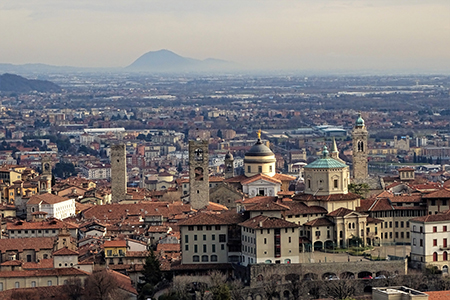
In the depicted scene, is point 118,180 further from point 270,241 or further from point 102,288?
point 102,288

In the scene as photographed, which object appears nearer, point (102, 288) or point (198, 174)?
point (102, 288)

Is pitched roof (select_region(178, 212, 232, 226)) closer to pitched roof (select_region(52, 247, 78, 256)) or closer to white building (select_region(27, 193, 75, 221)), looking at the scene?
pitched roof (select_region(52, 247, 78, 256))

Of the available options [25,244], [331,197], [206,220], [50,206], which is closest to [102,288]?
[206,220]

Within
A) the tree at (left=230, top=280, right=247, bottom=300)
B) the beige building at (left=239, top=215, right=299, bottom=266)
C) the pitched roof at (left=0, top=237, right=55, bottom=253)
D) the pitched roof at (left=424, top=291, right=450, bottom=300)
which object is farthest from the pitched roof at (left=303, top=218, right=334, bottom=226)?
the pitched roof at (left=0, top=237, right=55, bottom=253)

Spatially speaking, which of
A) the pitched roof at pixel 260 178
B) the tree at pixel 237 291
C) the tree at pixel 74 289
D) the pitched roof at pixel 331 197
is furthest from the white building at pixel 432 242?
the pitched roof at pixel 260 178

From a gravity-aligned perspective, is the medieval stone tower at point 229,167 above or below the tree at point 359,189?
below

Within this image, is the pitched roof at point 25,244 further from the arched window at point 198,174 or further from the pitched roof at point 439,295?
the pitched roof at point 439,295

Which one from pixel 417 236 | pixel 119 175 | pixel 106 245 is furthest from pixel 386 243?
pixel 119 175
